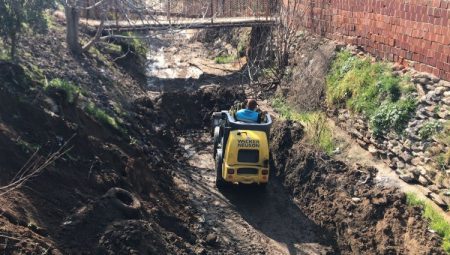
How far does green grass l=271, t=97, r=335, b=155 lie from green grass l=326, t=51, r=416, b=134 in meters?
0.74

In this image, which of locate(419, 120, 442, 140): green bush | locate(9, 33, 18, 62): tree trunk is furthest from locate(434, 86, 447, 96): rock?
locate(9, 33, 18, 62): tree trunk

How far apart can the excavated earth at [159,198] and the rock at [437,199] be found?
0.56m

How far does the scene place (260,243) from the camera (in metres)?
10.4

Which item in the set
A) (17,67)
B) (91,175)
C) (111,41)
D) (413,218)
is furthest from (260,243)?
(111,41)

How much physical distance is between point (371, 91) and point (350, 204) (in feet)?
12.0

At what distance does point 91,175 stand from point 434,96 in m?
7.72

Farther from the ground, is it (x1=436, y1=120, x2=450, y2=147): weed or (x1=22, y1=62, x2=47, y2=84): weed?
(x1=22, y1=62, x2=47, y2=84): weed

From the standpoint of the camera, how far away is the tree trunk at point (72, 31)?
16737 millimetres

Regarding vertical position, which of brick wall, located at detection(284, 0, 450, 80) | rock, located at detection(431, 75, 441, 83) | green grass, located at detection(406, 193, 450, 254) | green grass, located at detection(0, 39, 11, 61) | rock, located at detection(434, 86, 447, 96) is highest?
brick wall, located at detection(284, 0, 450, 80)

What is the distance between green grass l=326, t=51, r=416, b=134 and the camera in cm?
1206

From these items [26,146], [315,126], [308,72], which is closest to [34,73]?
[26,146]

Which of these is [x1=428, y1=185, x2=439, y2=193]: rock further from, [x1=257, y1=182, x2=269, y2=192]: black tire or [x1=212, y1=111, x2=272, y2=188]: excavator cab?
[x1=257, y1=182, x2=269, y2=192]: black tire

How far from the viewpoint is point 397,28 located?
13609 millimetres

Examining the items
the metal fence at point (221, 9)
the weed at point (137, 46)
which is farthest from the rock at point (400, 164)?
the weed at point (137, 46)
